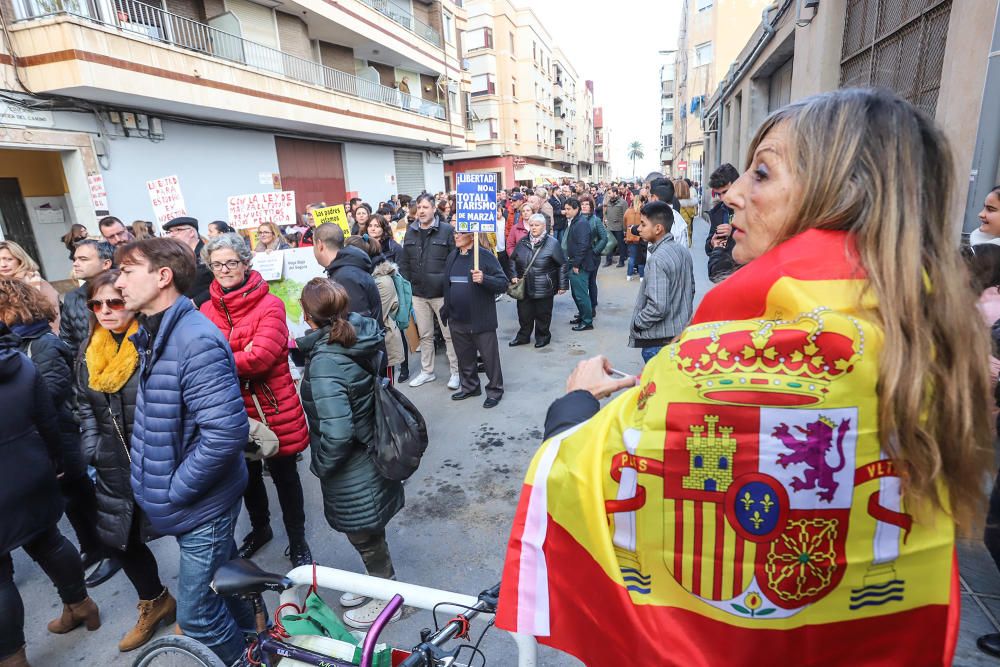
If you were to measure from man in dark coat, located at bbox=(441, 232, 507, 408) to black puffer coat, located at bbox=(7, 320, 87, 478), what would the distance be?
11.2 feet

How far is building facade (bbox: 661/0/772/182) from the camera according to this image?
24.8 m

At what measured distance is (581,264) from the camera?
27.4 feet

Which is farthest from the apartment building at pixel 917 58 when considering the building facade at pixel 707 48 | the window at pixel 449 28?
the window at pixel 449 28

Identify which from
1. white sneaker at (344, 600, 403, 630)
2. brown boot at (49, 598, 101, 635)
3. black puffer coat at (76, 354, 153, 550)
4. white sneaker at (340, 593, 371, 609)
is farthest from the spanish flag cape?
brown boot at (49, 598, 101, 635)

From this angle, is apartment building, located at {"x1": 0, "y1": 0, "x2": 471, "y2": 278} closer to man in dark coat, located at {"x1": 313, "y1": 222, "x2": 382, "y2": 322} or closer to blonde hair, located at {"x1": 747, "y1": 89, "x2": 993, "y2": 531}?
man in dark coat, located at {"x1": 313, "y1": 222, "x2": 382, "y2": 322}

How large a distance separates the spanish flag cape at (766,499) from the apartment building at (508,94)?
30.9 metres

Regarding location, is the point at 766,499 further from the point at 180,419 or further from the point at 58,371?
the point at 58,371

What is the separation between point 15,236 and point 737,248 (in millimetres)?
14305

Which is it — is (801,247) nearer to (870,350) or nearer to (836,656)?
(870,350)

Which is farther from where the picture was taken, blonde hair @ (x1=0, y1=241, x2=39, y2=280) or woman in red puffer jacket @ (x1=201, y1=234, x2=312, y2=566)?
blonde hair @ (x1=0, y1=241, x2=39, y2=280)

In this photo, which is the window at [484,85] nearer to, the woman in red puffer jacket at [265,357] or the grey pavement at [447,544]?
the grey pavement at [447,544]

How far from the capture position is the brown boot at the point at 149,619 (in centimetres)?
286

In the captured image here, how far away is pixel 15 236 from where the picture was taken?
10.7 metres

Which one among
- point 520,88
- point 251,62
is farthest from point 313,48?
point 520,88
